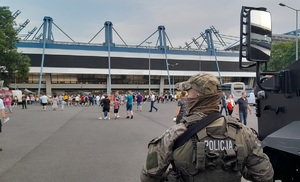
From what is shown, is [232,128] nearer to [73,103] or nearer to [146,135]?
[146,135]

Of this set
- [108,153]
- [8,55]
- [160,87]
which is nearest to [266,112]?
[108,153]

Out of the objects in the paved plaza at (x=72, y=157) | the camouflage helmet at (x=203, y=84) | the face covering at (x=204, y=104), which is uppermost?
the camouflage helmet at (x=203, y=84)

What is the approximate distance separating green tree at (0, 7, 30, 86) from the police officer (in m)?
34.5

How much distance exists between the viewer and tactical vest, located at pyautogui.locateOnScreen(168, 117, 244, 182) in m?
1.78

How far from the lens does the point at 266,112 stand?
285cm

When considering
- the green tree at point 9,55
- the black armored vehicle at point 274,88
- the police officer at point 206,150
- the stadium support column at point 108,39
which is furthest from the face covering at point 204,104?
the stadium support column at point 108,39

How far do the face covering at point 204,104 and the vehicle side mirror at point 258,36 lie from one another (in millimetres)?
684

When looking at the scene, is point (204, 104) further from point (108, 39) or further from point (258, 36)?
point (108, 39)

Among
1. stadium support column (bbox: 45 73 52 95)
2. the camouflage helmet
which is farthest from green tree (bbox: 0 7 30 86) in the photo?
the camouflage helmet

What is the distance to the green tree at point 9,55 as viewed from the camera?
33.8 metres

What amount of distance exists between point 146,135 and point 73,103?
112ft

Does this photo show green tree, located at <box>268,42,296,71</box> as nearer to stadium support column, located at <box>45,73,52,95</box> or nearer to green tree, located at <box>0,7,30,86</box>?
green tree, located at <box>0,7,30,86</box>

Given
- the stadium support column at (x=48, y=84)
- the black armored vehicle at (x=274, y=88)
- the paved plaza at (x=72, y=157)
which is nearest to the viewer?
the black armored vehicle at (x=274, y=88)

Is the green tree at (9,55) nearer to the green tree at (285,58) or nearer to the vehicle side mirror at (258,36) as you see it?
the green tree at (285,58)
